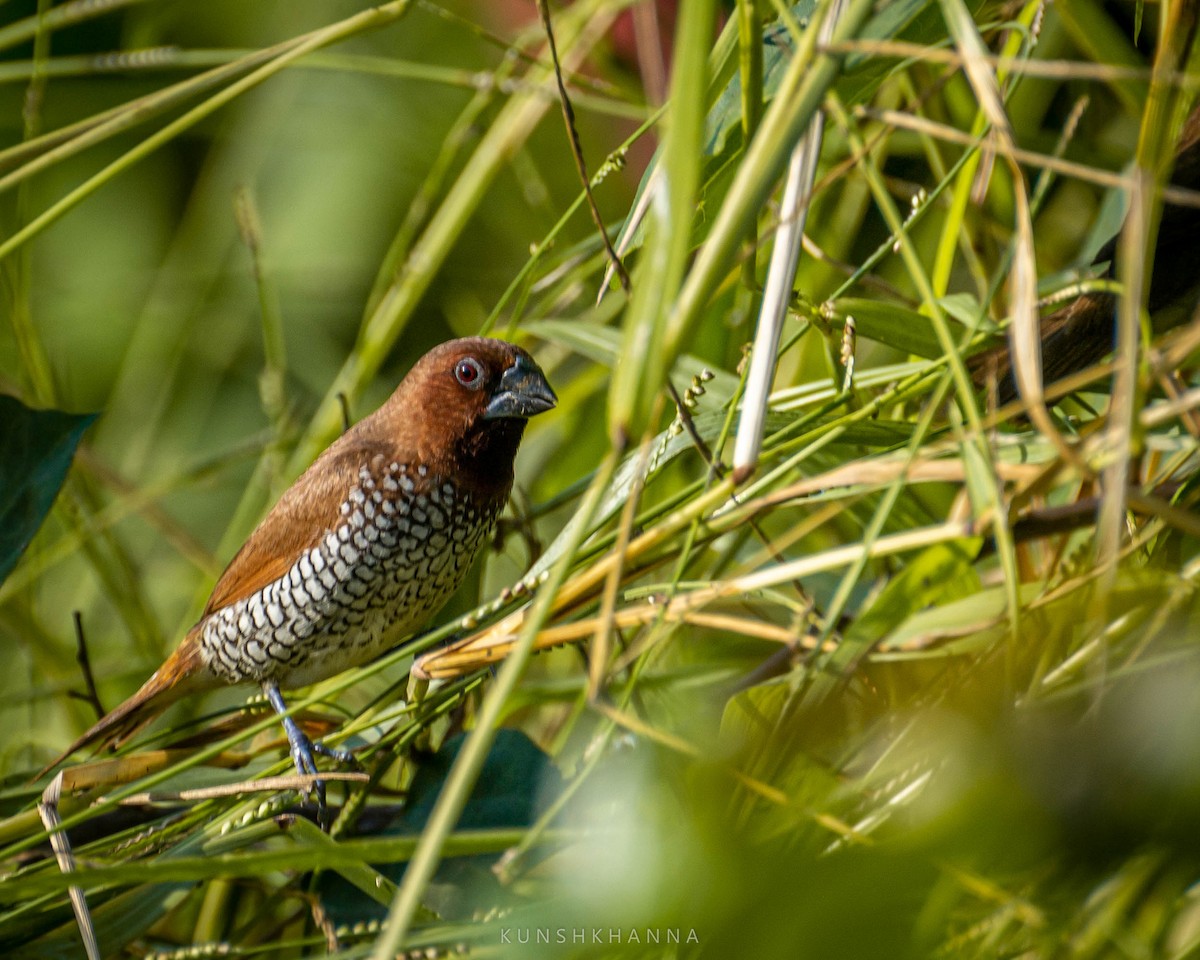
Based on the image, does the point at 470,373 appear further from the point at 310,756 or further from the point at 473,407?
the point at 310,756

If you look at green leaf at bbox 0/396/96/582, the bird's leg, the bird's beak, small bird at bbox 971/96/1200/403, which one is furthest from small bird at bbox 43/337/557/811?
small bird at bbox 971/96/1200/403

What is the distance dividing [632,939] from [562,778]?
3.18ft

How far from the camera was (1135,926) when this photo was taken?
3.53ft

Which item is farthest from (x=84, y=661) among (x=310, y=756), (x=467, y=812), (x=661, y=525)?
(x=661, y=525)

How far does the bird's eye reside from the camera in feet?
7.95

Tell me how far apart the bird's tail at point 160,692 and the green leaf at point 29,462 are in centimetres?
46

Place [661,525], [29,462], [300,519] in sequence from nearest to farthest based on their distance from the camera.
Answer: [661,525] → [29,462] → [300,519]

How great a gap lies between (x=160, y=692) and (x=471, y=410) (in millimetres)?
904

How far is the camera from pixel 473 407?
2.44 m

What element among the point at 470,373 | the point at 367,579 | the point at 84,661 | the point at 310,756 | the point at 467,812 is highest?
the point at 470,373

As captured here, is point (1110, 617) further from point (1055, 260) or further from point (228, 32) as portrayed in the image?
point (228, 32)

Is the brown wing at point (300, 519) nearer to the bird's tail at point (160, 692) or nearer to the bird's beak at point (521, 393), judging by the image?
the bird's tail at point (160, 692)

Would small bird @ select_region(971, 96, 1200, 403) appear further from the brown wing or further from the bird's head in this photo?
the brown wing

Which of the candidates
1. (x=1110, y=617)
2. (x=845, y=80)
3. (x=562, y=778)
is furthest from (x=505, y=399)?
(x=1110, y=617)
